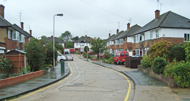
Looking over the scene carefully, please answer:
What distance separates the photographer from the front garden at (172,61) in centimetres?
898

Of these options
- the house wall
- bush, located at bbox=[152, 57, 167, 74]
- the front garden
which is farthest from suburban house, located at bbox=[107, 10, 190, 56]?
the house wall

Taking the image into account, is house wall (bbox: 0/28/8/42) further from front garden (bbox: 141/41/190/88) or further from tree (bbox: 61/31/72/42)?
tree (bbox: 61/31/72/42)

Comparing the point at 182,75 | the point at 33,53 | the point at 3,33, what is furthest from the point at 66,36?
the point at 182,75

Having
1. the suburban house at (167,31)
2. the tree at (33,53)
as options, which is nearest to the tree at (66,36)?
the suburban house at (167,31)

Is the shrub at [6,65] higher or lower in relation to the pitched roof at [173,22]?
lower

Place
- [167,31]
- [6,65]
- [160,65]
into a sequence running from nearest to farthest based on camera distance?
[160,65] → [6,65] → [167,31]

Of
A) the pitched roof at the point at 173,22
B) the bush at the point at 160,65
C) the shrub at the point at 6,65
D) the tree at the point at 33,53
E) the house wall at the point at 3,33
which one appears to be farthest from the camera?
the pitched roof at the point at 173,22

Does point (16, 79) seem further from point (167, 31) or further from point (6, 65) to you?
point (167, 31)

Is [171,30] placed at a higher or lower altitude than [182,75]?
higher

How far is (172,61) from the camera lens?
13.6m

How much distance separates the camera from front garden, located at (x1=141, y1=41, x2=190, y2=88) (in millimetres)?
8984

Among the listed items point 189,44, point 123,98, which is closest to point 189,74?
point 189,44

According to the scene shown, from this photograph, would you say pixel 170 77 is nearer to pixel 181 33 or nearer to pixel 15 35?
pixel 181 33

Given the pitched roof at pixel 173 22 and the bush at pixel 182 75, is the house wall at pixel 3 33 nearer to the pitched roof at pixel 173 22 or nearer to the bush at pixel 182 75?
the pitched roof at pixel 173 22
